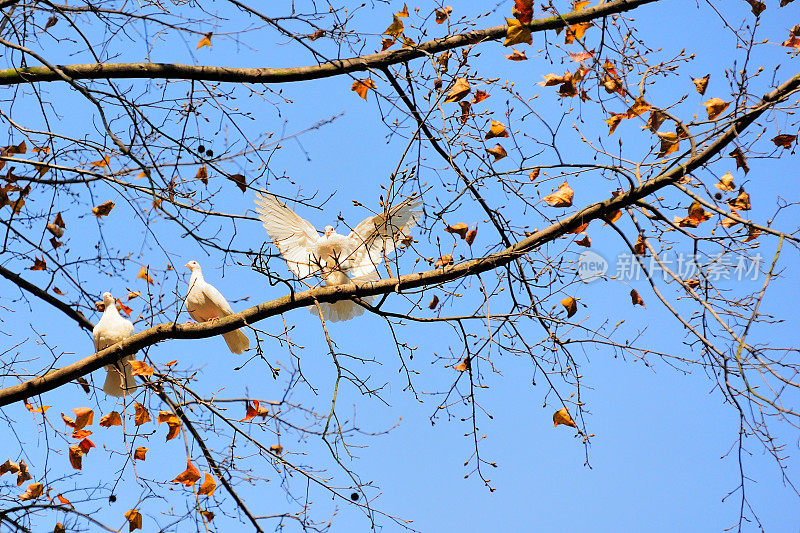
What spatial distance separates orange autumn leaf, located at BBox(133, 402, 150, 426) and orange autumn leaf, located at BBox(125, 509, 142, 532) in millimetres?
399

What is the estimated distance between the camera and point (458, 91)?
131 inches

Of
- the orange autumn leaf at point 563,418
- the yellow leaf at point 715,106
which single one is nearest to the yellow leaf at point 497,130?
the yellow leaf at point 715,106

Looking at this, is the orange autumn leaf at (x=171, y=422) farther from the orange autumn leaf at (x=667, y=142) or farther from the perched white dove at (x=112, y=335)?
the orange autumn leaf at (x=667, y=142)

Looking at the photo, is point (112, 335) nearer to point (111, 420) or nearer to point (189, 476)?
point (111, 420)

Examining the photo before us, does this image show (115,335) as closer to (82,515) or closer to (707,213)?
(82,515)

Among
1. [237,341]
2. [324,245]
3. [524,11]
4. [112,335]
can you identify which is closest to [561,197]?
[524,11]

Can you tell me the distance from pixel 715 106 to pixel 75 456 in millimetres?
3310

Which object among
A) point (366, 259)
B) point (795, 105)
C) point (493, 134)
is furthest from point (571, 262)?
point (366, 259)

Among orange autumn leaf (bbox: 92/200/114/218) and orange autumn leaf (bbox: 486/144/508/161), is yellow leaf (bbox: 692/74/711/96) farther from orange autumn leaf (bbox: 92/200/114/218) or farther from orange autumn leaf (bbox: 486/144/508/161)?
orange autumn leaf (bbox: 92/200/114/218)

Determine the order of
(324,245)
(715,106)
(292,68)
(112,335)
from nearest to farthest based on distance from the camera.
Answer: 1. (715,106)
2. (292,68)
3. (112,335)
4. (324,245)

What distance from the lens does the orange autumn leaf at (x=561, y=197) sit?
133 inches

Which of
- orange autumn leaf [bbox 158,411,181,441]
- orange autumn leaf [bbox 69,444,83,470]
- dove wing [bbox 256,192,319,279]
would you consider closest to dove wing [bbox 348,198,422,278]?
dove wing [bbox 256,192,319,279]

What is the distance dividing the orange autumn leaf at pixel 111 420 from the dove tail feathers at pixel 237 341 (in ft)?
4.42

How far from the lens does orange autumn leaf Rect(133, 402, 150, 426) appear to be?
138 inches
